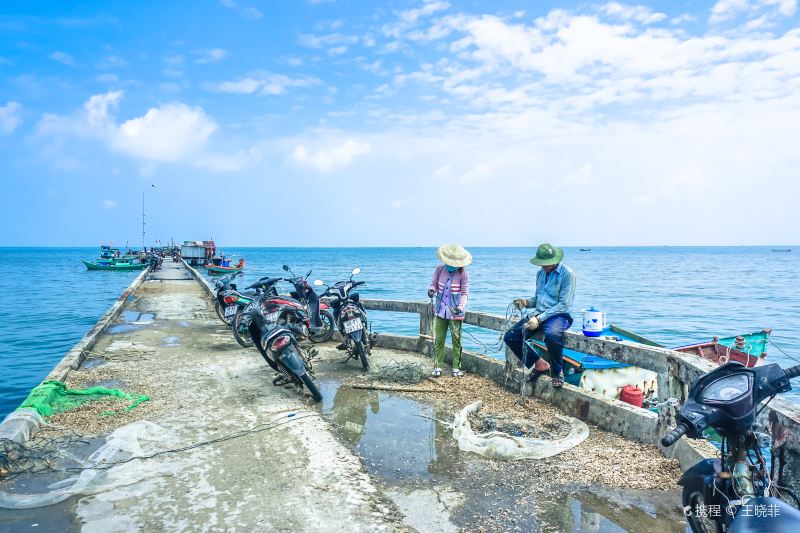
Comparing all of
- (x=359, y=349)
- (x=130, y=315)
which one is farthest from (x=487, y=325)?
(x=130, y=315)

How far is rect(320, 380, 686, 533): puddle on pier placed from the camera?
127 inches

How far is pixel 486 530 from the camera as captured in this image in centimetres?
310

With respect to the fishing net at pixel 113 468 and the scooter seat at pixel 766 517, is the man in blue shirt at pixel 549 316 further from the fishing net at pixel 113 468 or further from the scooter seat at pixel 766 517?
the fishing net at pixel 113 468

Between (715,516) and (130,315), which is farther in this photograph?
(130,315)

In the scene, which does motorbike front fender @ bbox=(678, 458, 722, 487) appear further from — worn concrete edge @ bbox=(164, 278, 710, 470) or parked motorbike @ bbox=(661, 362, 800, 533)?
worn concrete edge @ bbox=(164, 278, 710, 470)

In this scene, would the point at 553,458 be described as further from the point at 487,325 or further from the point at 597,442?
the point at 487,325

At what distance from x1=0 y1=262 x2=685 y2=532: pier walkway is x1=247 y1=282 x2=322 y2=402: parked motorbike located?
0.80 feet

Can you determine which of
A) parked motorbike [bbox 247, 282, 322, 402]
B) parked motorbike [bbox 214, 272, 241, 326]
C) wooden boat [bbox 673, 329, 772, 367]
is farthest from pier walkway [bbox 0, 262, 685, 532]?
wooden boat [bbox 673, 329, 772, 367]

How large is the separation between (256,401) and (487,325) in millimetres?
2910

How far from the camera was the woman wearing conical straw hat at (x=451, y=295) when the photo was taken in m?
6.38

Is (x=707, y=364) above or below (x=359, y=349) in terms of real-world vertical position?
above

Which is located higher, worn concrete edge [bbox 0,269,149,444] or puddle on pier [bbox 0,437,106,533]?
worn concrete edge [bbox 0,269,149,444]

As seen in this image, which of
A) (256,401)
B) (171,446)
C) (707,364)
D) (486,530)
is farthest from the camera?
(256,401)

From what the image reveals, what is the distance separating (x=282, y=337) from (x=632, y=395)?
21.5ft
